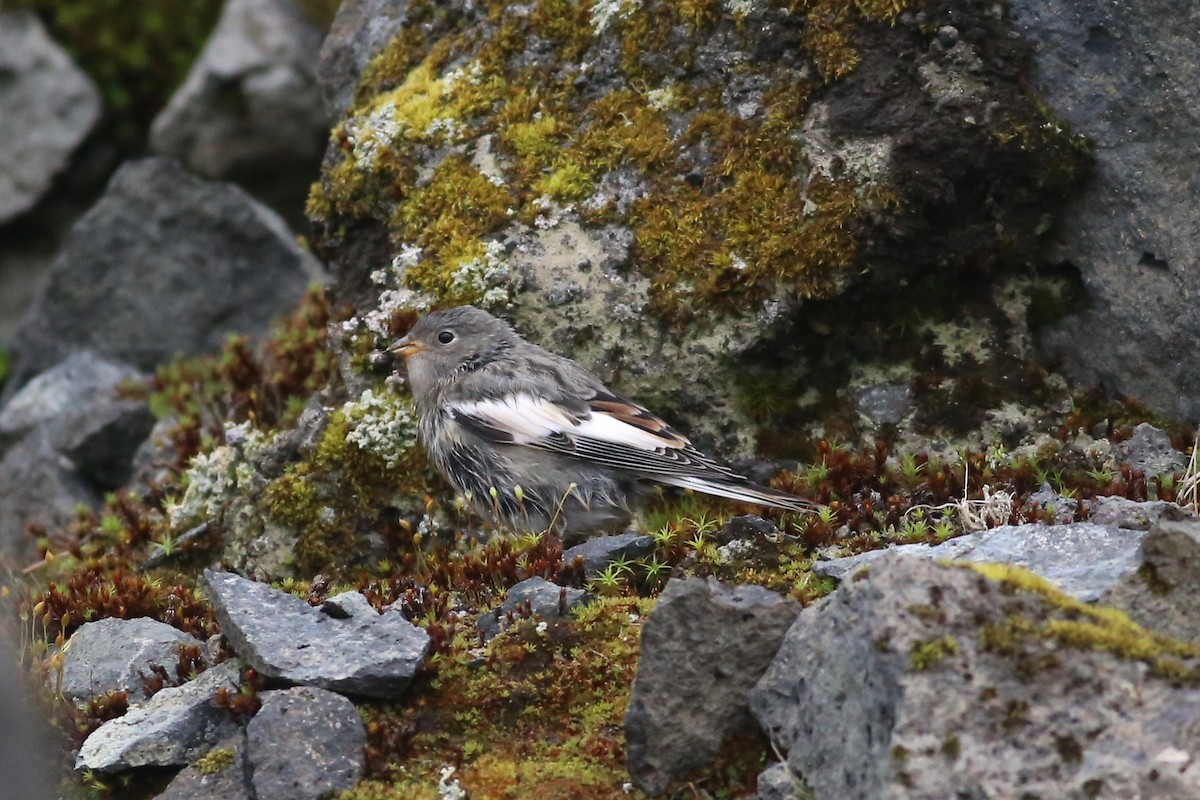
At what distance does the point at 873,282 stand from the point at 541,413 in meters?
2.09

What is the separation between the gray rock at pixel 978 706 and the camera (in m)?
4.25

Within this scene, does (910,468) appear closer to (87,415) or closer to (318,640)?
(318,640)

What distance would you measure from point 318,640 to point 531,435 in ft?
8.15

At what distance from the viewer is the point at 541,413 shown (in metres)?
8.24

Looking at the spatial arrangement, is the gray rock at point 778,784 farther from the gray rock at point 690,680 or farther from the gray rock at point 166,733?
the gray rock at point 166,733

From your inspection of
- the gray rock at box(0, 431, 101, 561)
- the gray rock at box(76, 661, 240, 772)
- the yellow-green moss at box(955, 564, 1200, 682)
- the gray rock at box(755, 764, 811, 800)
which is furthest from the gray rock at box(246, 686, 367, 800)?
the gray rock at box(0, 431, 101, 561)

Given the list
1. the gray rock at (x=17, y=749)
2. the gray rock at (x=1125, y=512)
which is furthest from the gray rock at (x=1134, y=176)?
the gray rock at (x=17, y=749)

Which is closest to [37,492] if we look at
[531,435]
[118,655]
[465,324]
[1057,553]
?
[465,324]

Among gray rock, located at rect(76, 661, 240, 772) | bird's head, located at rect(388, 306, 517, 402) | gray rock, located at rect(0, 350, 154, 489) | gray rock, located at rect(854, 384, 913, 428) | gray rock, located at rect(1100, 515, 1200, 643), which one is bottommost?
gray rock, located at rect(0, 350, 154, 489)

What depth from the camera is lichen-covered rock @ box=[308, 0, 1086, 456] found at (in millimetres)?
7910

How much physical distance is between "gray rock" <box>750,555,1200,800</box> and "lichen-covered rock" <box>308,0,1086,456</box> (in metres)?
3.69

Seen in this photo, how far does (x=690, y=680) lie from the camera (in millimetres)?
5273

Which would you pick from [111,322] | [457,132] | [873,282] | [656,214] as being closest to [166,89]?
[111,322]

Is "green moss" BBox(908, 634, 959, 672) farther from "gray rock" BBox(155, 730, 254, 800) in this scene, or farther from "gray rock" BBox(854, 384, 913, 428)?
"gray rock" BBox(854, 384, 913, 428)
